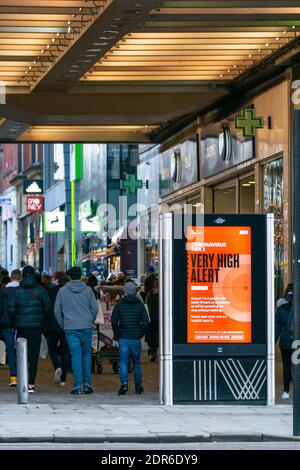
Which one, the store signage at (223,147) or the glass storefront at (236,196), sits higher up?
the store signage at (223,147)

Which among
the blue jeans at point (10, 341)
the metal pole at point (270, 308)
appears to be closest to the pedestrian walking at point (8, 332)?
the blue jeans at point (10, 341)

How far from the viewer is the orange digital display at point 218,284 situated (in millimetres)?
18859

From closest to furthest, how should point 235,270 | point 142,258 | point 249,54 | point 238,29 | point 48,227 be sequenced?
1. point 235,270
2. point 238,29
3. point 249,54
4. point 142,258
5. point 48,227

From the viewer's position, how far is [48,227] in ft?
227

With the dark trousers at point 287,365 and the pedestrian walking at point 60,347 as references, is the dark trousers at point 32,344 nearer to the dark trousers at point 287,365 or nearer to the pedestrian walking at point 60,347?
the pedestrian walking at point 60,347

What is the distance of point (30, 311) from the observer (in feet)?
68.6

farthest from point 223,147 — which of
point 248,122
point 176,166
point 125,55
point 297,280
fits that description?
point 297,280

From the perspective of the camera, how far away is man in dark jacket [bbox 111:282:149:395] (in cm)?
2058

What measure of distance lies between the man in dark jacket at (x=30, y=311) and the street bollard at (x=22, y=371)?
1.63 metres

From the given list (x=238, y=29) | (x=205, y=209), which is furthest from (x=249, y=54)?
(x=205, y=209)

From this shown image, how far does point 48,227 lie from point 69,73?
4003 cm

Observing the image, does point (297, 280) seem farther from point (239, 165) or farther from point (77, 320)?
point (239, 165)

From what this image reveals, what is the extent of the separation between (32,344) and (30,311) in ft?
1.79
